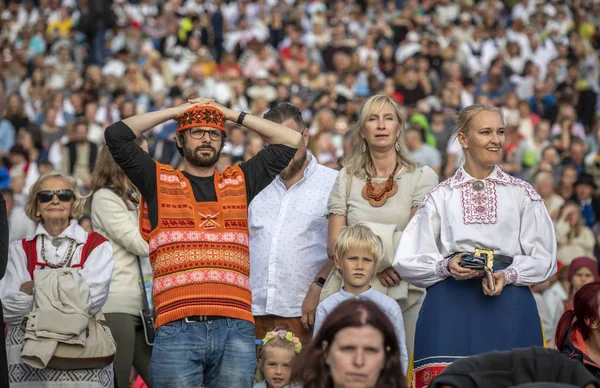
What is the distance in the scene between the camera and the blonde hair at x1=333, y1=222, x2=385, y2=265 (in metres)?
6.95

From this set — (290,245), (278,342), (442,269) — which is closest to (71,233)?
(290,245)

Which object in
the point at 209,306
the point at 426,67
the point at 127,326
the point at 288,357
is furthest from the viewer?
the point at 426,67

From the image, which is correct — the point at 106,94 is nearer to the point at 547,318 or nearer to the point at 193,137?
the point at 547,318

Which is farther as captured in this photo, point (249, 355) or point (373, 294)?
point (373, 294)

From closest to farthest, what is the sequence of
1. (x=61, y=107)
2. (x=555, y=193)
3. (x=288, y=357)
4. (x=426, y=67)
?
(x=288, y=357)
(x=555, y=193)
(x=61, y=107)
(x=426, y=67)

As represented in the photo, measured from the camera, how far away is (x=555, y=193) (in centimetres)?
1544

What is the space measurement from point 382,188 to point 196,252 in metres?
1.60

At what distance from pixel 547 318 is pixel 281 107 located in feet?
13.3

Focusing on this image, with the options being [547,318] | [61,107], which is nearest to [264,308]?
[547,318]

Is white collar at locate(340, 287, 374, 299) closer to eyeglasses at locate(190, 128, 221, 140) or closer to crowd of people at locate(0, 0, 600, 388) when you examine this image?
Result: crowd of people at locate(0, 0, 600, 388)

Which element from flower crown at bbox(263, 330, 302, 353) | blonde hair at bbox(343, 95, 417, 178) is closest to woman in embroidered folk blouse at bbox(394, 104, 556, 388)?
blonde hair at bbox(343, 95, 417, 178)

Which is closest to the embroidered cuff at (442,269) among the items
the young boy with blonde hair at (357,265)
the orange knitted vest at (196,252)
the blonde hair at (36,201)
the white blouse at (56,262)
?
the young boy with blonde hair at (357,265)

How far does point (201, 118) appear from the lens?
A: 6.64 metres

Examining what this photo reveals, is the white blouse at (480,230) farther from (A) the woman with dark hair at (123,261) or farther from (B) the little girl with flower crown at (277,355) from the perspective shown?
(A) the woman with dark hair at (123,261)
